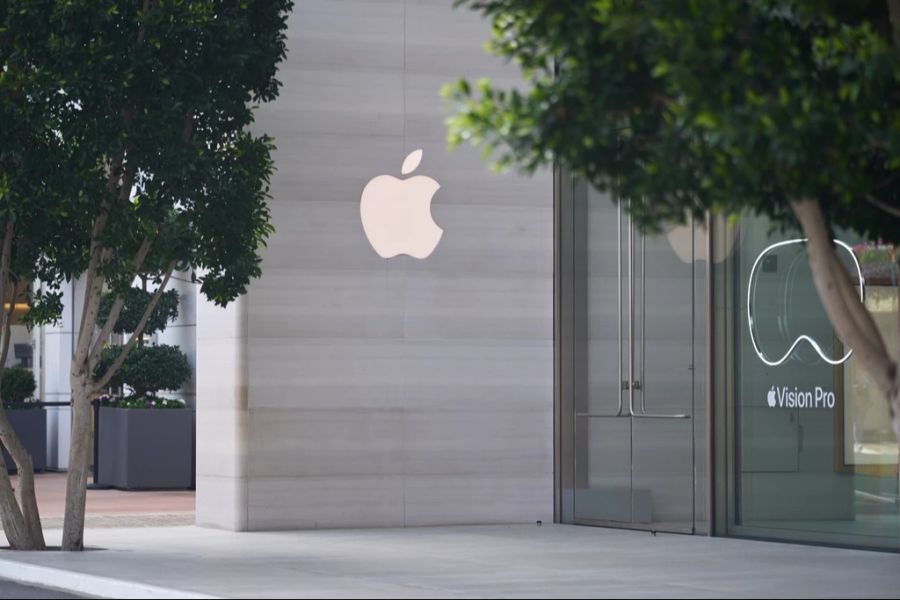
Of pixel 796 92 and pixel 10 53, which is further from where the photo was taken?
pixel 10 53

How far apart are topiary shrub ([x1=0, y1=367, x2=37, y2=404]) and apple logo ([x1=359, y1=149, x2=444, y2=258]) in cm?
1250

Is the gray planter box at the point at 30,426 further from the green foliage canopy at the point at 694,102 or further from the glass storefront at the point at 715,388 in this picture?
the green foliage canopy at the point at 694,102

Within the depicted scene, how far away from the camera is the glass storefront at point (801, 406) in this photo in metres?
14.0

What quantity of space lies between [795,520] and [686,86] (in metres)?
7.49

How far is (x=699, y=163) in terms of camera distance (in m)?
8.70

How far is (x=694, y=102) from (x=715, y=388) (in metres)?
7.49

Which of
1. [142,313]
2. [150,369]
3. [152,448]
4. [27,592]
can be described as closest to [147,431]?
[152,448]

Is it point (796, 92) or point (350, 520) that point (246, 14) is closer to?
point (350, 520)

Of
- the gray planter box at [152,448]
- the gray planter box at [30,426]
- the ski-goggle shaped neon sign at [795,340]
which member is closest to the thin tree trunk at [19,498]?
the ski-goggle shaped neon sign at [795,340]

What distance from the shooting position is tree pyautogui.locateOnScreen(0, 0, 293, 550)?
13.1 meters

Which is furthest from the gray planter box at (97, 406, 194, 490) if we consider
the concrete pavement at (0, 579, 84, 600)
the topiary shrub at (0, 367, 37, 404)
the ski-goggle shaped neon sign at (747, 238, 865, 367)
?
the concrete pavement at (0, 579, 84, 600)

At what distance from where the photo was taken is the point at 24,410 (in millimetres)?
27438

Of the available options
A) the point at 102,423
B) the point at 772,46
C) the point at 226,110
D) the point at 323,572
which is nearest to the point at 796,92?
the point at 772,46

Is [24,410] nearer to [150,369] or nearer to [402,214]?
[150,369]
